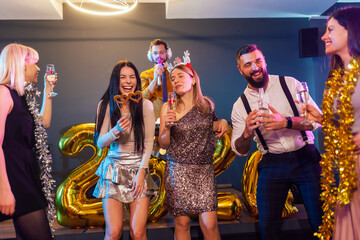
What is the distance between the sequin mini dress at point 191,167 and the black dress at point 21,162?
3.00 ft

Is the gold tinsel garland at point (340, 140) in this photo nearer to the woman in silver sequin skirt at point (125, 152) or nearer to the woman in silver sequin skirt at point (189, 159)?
the woman in silver sequin skirt at point (189, 159)

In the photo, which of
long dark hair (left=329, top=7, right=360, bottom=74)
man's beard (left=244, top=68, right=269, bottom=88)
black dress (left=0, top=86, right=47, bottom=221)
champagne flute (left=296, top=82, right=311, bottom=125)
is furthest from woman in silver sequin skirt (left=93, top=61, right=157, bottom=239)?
long dark hair (left=329, top=7, right=360, bottom=74)

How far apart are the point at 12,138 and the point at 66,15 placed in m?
4.67

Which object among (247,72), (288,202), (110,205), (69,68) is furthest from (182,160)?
(69,68)

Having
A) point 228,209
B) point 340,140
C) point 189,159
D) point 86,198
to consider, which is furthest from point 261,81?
point 86,198

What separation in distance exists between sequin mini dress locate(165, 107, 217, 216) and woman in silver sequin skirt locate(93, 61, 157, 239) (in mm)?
170

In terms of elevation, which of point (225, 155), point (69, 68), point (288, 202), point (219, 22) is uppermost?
point (219, 22)

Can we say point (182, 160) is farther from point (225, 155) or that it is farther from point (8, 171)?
point (8, 171)

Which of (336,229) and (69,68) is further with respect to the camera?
(69,68)

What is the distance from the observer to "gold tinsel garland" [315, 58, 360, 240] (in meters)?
1.75

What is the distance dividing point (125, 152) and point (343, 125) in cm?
149

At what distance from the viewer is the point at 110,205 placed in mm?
2457

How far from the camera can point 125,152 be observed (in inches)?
100

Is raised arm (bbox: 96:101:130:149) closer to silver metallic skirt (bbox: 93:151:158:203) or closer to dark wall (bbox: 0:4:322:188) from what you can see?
silver metallic skirt (bbox: 93:151:158:203)
